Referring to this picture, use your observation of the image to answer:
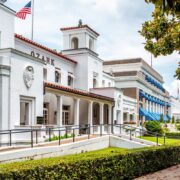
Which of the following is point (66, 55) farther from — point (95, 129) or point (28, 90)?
point (28, 90)

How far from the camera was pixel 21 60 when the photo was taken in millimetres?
20391

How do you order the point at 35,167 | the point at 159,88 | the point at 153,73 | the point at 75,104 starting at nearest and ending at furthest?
the point at 35,167 < the point at 75,104 < the point at 153,73 < the point at 159,88

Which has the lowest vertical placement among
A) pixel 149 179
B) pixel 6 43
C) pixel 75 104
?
pixel 149 179

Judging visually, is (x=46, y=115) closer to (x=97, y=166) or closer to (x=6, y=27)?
(x=6, y=27)

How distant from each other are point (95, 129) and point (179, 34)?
700 inches

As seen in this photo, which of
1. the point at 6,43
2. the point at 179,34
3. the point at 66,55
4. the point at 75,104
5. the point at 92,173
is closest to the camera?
the point at 92,173

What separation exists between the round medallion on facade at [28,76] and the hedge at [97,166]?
29.0 feet

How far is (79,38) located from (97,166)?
24.4 meters

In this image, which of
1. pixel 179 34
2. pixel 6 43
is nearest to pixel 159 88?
pixel 6 43

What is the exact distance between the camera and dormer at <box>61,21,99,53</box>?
3438 cm

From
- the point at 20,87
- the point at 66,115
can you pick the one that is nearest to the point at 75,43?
the point at 66,115

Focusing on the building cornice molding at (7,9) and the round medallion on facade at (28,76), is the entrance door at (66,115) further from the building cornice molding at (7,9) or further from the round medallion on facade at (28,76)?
the building cornice molding at (7,9)

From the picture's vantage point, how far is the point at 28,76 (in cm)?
2091

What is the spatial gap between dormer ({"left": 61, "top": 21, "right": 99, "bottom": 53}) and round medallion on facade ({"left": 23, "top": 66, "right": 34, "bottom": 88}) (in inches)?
525
